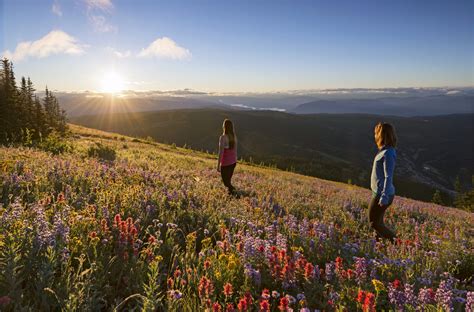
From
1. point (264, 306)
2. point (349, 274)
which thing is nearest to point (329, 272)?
point (349, 274)

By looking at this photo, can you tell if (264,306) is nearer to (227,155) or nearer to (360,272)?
(360,272)

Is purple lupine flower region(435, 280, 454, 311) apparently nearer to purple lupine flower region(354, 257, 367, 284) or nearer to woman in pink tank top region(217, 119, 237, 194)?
purple lupine flower region(354, 257, 367, 284)

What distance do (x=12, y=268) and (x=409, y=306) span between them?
12.3 feet

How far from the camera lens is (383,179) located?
7.78 metres

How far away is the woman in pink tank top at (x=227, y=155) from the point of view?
10875mm

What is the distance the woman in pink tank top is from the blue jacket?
4607 millimetres

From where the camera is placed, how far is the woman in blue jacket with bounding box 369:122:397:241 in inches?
294

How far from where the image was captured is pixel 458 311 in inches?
137

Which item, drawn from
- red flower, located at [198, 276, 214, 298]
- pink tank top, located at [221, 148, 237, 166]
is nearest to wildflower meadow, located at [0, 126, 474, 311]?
red flower, located at [198, 276, 214, 298]

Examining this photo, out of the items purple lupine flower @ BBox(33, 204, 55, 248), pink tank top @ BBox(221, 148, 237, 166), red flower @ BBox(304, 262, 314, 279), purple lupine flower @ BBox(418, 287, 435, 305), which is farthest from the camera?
pink tank top @ BBox(221, 148, 237, 166)

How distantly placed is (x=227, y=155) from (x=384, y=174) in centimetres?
526

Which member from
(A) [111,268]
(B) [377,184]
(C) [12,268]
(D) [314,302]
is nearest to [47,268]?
(C) [12,268]

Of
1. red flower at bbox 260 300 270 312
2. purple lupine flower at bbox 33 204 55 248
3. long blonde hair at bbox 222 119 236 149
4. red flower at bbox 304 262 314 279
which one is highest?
long blonde hair at bbox 222 119 236 149

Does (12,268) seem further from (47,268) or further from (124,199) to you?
(124,199)
